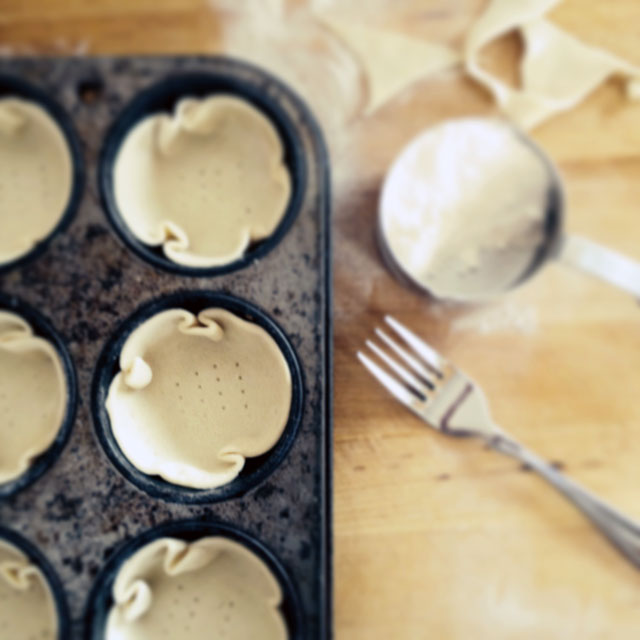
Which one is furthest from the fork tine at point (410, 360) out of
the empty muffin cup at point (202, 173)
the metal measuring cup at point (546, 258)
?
the empty muffin cup at point (202, 173)

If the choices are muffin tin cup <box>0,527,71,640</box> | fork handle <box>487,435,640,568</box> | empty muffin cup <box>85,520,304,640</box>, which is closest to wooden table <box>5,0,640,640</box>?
fork handle <box>487,435,640,568</box>

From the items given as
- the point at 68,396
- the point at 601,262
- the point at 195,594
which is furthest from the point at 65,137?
the point at 601,262

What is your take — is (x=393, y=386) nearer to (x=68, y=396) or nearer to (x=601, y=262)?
(x=601, y=262)

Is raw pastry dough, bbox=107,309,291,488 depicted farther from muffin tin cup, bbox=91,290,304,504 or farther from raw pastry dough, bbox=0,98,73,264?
raw pastry dough, bbox=0,98,73,264

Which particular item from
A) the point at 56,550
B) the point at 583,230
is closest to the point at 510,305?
the point at 583,230

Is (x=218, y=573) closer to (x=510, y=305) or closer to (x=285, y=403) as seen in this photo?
(x=285, y=403)

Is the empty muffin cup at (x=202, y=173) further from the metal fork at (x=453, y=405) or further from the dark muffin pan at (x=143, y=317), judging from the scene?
the metal fork at (x=453, y=405)
